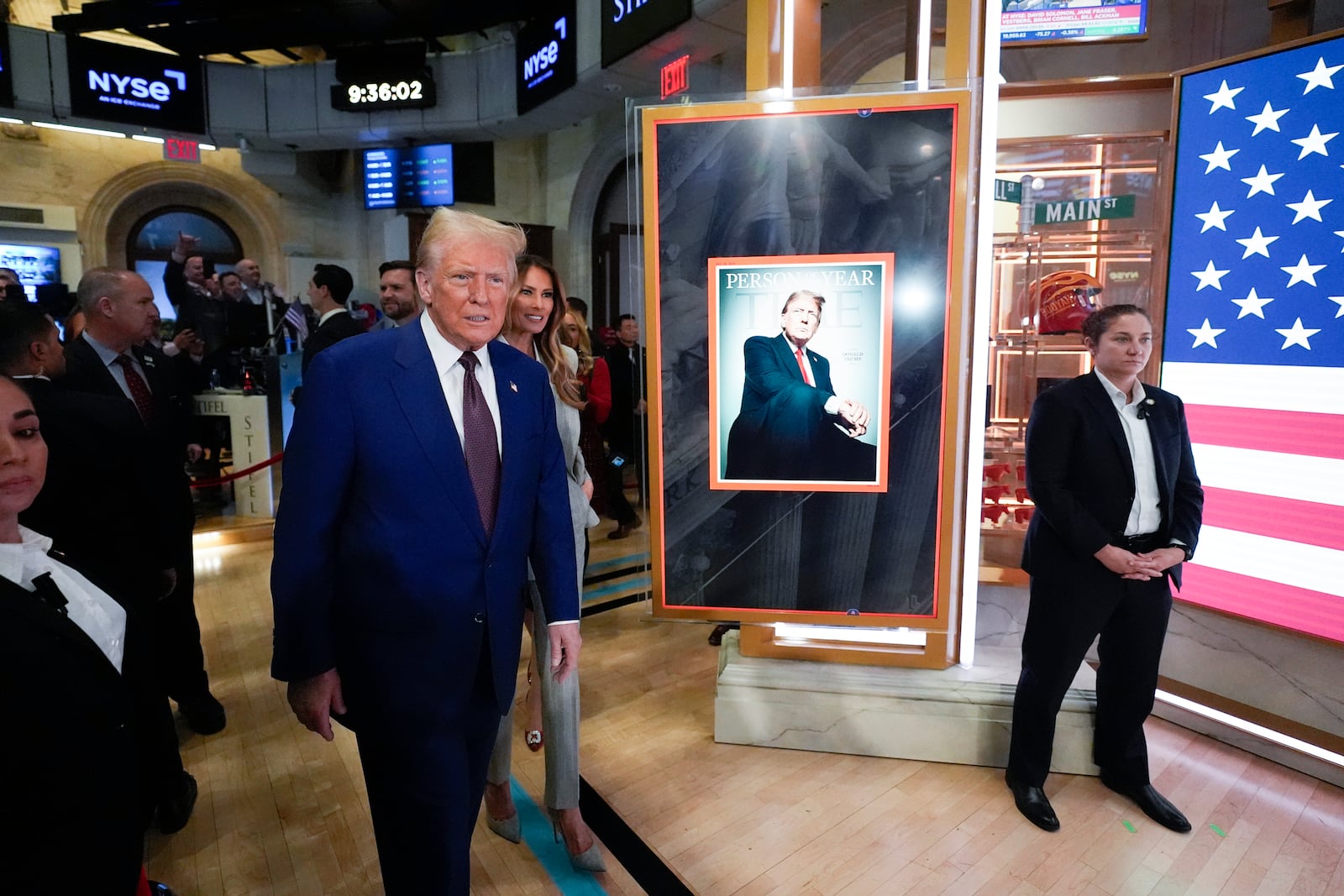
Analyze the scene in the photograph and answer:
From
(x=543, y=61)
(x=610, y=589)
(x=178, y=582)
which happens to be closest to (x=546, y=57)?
(x=543, y=61)

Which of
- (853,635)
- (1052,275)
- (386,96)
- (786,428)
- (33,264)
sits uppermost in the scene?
(386,96)

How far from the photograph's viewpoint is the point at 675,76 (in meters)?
6.18

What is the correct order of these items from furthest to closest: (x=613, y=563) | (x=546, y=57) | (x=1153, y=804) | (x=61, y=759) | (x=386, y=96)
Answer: (x=386, y=96)
(x=546, y=57)
(x=613, y=563)
(x=1153, y=804)
(x=61, y=759)

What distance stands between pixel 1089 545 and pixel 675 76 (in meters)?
5.25

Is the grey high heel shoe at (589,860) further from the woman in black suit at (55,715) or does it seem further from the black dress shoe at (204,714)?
the black dress shoe at (204,714)

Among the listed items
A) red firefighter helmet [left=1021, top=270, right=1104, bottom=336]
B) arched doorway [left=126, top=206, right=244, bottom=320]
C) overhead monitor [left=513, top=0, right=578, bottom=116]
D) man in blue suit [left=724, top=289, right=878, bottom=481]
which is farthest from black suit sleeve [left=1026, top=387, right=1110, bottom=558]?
arched doorway [left=126, top=206, right=244, bottom=320]

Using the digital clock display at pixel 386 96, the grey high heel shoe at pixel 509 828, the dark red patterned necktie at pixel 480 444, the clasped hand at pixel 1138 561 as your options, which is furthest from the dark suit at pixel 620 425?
the digital clock display at pixel 386 96

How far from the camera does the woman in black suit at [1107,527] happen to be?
7.66ft

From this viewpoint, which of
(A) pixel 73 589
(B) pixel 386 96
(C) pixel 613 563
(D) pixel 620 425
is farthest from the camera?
(B) pixel 386 96

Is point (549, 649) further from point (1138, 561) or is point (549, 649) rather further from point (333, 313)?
point (333, 313)

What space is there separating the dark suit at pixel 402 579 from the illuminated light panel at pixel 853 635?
156cm

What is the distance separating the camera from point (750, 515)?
104 inches

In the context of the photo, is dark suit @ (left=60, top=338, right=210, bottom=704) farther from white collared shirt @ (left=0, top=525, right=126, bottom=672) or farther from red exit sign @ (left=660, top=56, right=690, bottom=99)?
red exit sign @ (left=660, top=56, right=690, bottom=99)

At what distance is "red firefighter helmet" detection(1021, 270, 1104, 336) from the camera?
338cm
